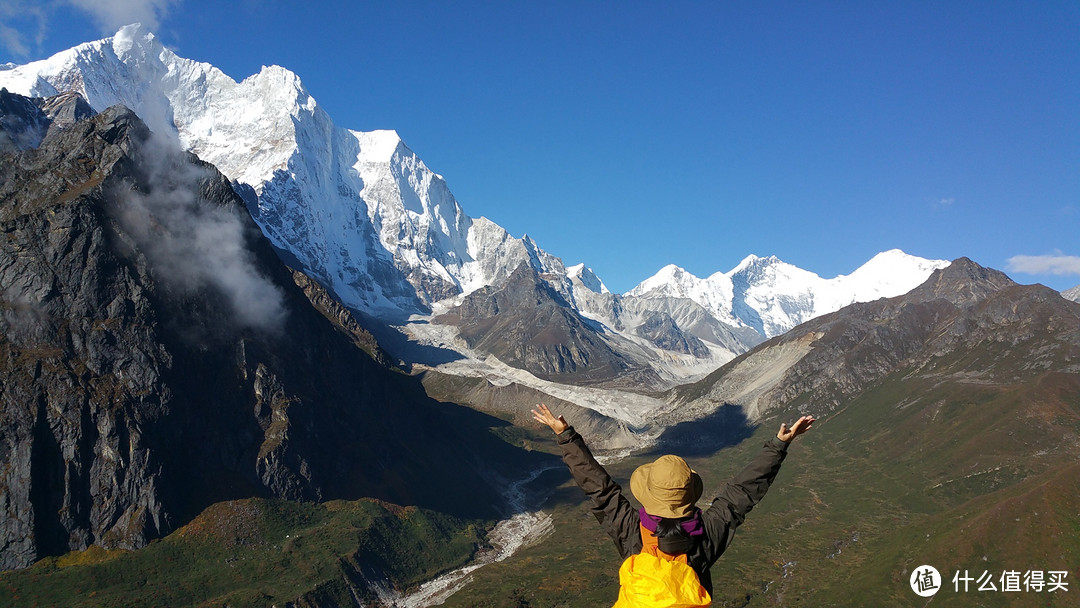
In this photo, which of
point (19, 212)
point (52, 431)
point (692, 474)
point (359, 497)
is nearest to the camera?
point (692, 474)

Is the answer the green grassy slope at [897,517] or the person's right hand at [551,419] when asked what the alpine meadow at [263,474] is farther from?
the person's right hand at [551,419]

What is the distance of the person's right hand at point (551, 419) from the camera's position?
421 inches

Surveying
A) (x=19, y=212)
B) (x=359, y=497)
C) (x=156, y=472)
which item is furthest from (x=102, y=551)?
(x=19, y=212)

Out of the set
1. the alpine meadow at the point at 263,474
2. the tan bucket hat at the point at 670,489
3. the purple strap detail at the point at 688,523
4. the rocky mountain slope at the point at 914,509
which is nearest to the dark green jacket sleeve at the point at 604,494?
the purple strap detail at the point at 688,523

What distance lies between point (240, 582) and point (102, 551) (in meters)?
18.7

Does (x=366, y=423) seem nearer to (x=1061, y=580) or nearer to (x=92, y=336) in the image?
(x=92, y=336)

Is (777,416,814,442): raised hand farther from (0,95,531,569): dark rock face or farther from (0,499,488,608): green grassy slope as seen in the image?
(0,95,531,569): dark rock face

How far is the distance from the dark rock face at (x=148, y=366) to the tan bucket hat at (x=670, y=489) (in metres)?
106

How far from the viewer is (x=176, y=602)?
8669cm

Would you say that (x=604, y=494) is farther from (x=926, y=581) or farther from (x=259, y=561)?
(x=259, y=561)

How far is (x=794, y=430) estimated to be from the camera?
1123 cm

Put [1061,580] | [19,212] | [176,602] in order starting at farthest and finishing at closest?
[19,212]
[176,602]
[1061,580]

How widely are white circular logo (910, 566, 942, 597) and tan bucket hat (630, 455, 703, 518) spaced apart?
336ft

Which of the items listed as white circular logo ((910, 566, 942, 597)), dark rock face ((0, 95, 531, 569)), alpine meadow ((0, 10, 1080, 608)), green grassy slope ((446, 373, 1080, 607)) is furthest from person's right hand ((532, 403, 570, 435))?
dark rock face ((0, 95, 531, 569))
